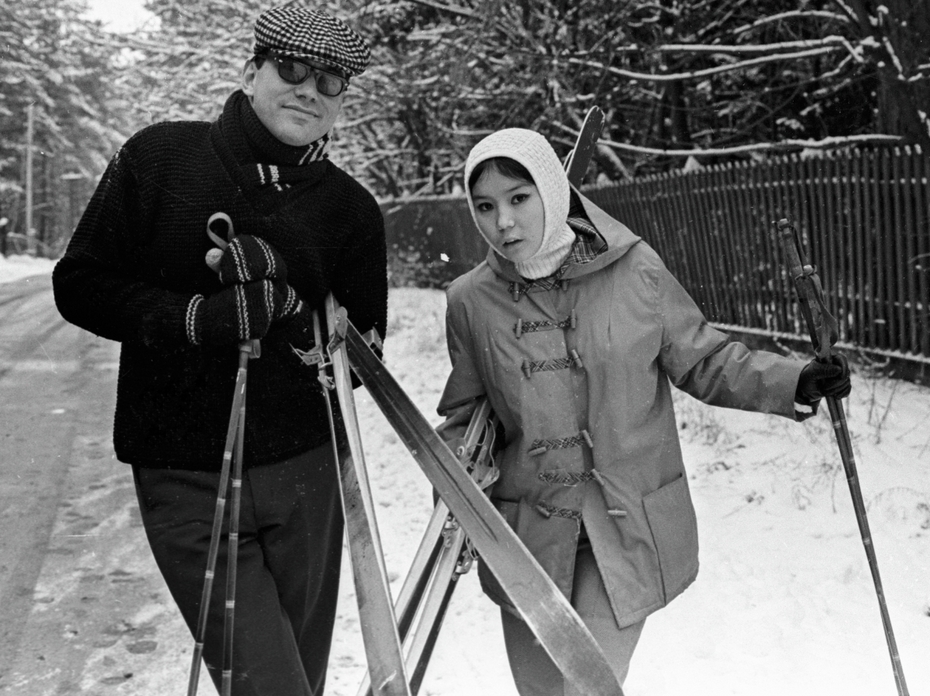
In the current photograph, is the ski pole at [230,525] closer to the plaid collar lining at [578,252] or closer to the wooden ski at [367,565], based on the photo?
the wooden ski at [367,565]

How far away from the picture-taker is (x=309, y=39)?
2471 mm

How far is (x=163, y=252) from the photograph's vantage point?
8.07ft

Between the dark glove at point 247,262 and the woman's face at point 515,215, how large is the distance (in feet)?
1.93

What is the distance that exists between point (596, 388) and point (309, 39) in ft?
3.75

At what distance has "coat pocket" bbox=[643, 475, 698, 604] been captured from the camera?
2.53 m

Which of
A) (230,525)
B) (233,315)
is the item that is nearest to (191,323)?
(233,315)

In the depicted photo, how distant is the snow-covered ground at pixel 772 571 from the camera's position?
384cm

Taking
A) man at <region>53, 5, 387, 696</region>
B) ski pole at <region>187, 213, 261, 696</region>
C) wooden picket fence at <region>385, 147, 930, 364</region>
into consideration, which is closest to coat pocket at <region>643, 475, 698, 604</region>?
man at <region>53, 5, 387, 696</region>

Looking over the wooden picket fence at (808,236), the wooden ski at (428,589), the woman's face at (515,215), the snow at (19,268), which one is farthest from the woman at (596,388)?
the snow at (19,268)

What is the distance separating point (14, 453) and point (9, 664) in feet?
11.8

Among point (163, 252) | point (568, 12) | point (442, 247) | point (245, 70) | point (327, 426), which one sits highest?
point (568, 12)

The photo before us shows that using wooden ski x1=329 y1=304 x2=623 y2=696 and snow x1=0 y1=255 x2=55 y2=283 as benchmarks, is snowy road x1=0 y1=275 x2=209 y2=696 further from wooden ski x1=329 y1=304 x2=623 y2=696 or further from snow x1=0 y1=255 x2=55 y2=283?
snow x1=0 y1=255 x2=55 y2=283

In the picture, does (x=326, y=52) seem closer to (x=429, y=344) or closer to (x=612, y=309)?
(x=612, y=309)

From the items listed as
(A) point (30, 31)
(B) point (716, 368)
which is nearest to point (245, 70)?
(B) point (716, 368)
